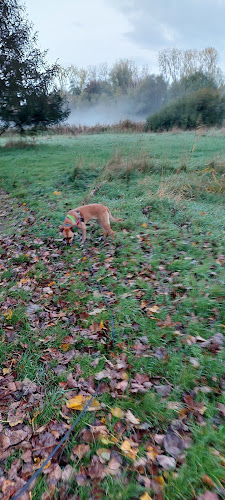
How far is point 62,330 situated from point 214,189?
269 inches

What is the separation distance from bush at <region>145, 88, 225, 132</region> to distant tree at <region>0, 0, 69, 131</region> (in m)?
11.0

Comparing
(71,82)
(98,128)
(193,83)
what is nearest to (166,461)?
(98,128)

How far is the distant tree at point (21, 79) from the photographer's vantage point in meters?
16.4

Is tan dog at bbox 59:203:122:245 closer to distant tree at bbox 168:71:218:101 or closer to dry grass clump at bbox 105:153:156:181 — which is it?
dry grass clump at bbox 105:153:156:181

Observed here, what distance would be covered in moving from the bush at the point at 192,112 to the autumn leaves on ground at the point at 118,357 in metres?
22.6

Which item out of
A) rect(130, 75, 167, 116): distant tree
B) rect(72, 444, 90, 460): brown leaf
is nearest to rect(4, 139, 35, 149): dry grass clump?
rect(72, 444, 90, 460): brown leaf

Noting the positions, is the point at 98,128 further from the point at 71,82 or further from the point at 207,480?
the point at 71,82

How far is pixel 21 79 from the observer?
55.8ft

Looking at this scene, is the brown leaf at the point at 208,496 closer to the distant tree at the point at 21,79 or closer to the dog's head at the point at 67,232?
the dog's head at the point at 67,232

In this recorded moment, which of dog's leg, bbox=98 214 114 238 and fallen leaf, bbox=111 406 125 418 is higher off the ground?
dog's leg, bbox=98 214 114 238

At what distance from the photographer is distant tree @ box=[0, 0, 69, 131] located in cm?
1636

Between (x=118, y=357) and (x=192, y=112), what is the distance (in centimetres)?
2847

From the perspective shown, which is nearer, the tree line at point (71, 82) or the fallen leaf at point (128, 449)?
the fallen leaf at point (128, 449)

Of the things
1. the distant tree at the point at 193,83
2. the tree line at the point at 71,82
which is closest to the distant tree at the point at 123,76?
the tree line at the point at 71,82
